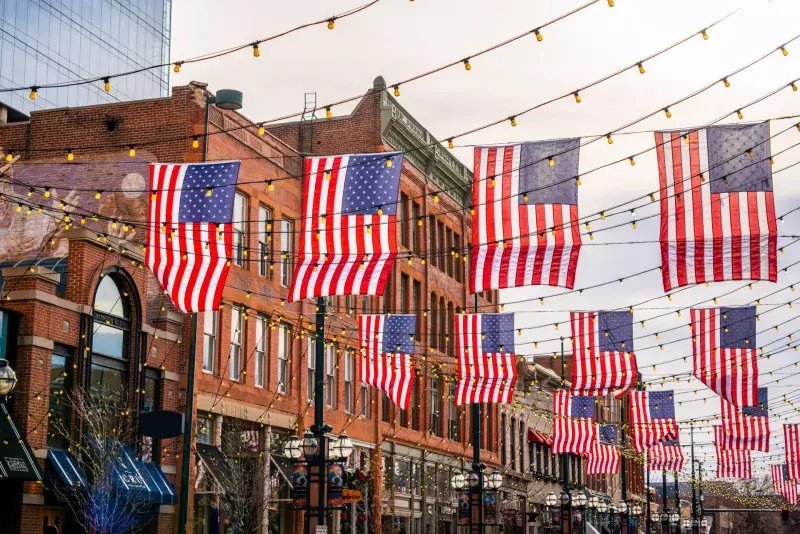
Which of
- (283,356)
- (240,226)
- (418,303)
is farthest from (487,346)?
(418,303)

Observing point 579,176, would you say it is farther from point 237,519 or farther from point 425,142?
point 425,142

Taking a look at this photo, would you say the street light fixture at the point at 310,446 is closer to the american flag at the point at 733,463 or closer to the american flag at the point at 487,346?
the american flag at the point at 487,346

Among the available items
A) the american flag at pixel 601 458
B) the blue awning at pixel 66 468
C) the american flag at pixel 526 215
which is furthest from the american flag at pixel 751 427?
the blue awning at pixel 66 468

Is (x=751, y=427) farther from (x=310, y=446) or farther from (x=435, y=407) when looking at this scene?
(x=310, y=446)

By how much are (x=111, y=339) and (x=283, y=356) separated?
9693 mm

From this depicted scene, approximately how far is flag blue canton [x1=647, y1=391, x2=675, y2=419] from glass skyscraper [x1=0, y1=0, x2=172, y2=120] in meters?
47.2

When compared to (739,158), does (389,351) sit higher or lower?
lower

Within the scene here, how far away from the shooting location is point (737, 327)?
34594 mm

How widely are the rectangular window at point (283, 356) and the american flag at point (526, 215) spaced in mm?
15695

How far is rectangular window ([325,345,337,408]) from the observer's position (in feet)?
140

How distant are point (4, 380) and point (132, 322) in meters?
14.1

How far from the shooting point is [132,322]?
31266 millimetres

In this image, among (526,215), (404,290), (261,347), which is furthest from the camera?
(404,290)

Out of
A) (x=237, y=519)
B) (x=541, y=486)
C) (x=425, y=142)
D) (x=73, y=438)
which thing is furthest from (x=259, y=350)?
(x=541, y=486)
